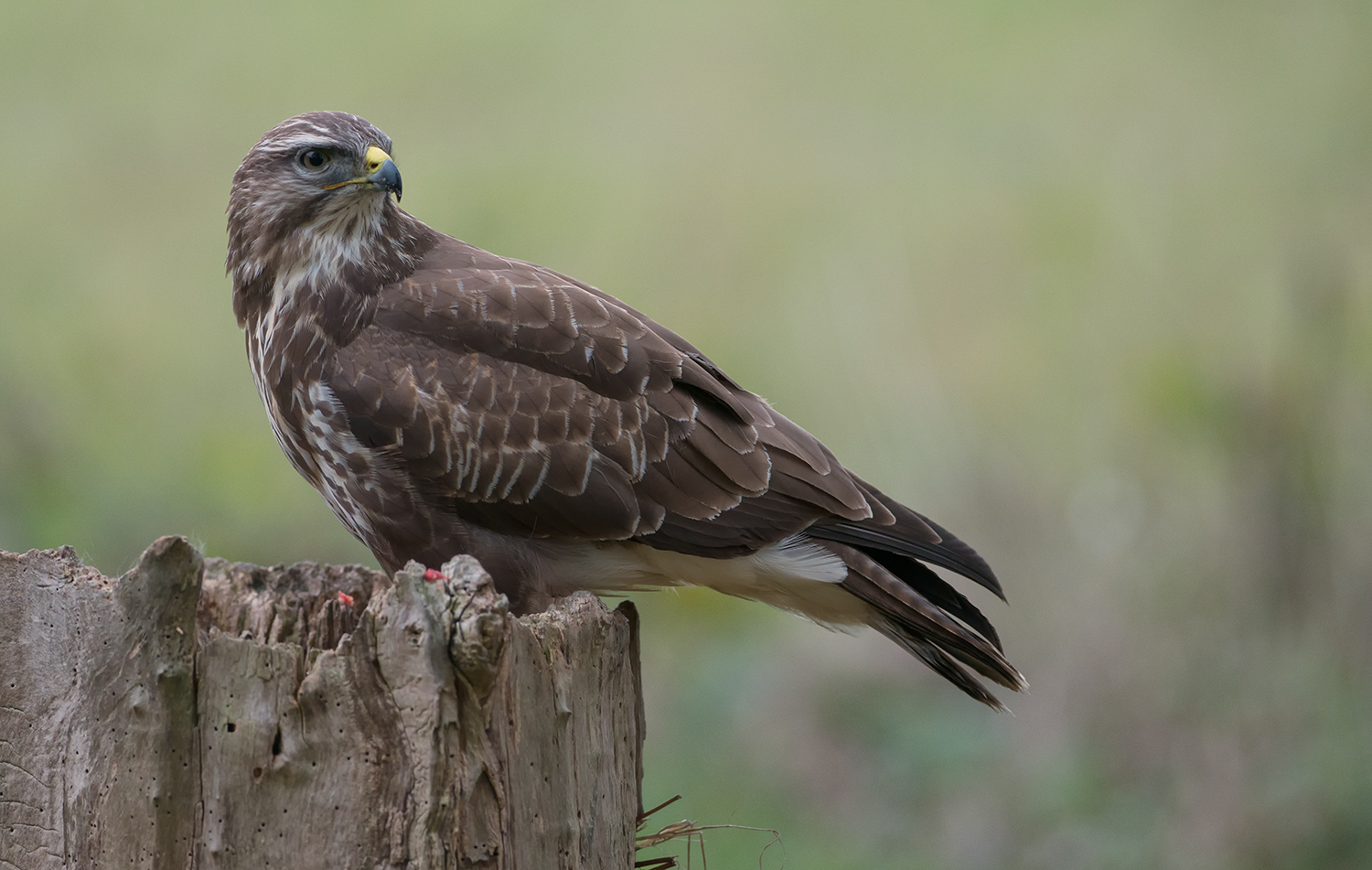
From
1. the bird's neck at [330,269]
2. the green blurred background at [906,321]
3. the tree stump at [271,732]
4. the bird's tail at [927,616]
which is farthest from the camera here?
the green blurred background at [906,321]

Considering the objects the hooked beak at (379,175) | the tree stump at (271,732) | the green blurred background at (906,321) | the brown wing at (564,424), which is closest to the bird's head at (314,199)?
the hooked beak at (379,175)

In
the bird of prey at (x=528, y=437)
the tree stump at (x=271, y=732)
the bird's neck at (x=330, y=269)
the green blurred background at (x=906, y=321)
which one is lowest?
the tree stump at (x=271, y=732)

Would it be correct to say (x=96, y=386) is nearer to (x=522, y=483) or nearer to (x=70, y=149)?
(x=70, y=149)

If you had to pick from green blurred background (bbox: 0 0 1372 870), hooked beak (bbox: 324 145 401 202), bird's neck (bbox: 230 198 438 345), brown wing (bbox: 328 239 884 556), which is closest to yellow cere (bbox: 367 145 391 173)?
hooked beak (bbox: 324 145 401 202)

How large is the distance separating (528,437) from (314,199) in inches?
42.7

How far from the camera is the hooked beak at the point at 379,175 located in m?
4.13

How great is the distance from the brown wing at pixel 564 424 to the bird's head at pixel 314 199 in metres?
0.26

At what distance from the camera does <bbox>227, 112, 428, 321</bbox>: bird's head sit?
163 inches

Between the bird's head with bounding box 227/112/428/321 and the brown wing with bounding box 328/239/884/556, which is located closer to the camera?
the brown wing with bounding box 328/239/884/556

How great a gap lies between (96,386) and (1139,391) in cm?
735

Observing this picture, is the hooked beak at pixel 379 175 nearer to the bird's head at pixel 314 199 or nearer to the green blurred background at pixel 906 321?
the bird's head at pixel 314 199

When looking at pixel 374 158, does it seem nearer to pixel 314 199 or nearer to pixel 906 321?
pixel 314 199

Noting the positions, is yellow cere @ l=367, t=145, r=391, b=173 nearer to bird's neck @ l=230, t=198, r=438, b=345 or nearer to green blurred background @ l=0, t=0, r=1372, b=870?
bird's neck @ l=230, t=198, r=438, b=345

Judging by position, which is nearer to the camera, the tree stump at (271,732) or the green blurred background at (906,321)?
the tree stump at (271,732)
